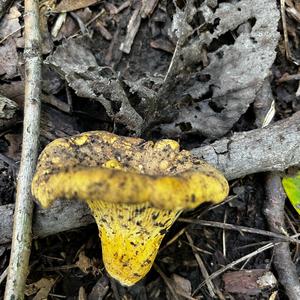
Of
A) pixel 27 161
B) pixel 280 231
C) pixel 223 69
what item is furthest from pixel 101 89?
pixel 280 231

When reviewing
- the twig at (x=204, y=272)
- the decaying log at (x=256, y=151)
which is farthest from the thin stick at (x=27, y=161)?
the twig at (x=204, y=272)

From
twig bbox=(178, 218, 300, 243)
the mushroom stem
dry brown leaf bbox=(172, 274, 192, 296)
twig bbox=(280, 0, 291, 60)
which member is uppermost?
twig bbox=(280, 0, 291, 60)

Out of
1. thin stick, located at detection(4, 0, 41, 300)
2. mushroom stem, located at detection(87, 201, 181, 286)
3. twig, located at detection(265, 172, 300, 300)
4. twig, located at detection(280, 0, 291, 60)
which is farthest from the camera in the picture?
twig, located at detection(280, 0, 291, 60)

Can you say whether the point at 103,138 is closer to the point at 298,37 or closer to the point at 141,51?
the point at 141,51

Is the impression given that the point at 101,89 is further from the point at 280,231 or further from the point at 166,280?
the point at 280,231

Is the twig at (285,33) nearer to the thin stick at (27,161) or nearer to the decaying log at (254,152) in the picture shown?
the decaying log at (254,152)

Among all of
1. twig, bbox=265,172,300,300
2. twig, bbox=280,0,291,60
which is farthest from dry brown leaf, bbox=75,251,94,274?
twig, bbox=280,0,291,60

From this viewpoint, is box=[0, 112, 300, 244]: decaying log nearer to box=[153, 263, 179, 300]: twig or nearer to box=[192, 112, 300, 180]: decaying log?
box=[192, 112, 300, 180]: decaying log
